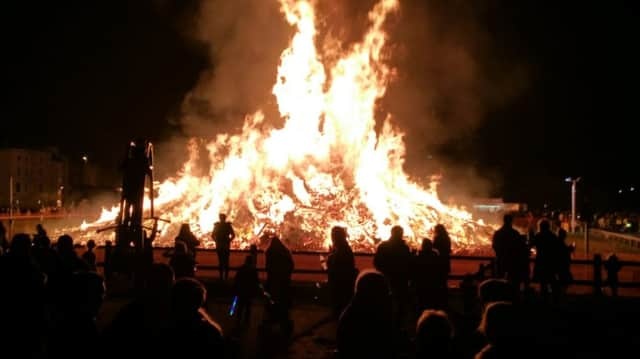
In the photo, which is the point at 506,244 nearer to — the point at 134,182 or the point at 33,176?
the point at 134,182

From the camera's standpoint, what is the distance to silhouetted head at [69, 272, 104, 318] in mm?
4160

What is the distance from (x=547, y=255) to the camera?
10.5 metres

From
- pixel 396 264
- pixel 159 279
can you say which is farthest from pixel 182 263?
pixel 159 279

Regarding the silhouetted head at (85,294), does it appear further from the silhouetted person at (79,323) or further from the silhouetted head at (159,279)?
the silhouetted head at (159,279)

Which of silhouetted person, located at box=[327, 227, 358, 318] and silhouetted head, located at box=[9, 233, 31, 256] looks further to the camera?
silhouetted person, located at box=[327, 227, 358, 318]

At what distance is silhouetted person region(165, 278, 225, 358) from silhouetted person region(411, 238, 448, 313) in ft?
17.1

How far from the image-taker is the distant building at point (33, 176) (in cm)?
7544

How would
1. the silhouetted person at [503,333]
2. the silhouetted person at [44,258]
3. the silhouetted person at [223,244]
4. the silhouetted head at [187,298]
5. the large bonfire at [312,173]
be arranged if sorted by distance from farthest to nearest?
1. the large bonfire at [312,173]
2. the silhouetted person at [223,244]
3. the silhouetted person at [44,258]
4. the silhouetted head at [187,298]
5. the silhouetted person at [503,333]

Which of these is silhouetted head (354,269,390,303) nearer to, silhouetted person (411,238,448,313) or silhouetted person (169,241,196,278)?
silhouetted person (411,238,448,313)

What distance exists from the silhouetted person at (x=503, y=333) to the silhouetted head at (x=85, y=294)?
2908mm

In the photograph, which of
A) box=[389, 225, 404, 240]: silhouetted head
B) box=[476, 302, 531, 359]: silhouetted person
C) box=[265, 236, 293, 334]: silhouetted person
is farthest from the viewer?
box=[265, 236, 293, 334]: silhouetted person

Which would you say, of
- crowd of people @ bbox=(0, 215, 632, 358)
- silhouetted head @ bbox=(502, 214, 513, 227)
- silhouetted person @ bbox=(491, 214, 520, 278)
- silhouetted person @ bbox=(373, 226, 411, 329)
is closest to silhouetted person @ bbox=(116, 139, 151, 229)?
crowd of people @ bbox=(0, 215, 632, 358)

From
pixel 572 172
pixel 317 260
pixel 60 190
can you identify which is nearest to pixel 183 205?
pixel 317 260

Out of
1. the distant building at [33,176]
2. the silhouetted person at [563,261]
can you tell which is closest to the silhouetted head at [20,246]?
the silhouetted person at [563,261]
